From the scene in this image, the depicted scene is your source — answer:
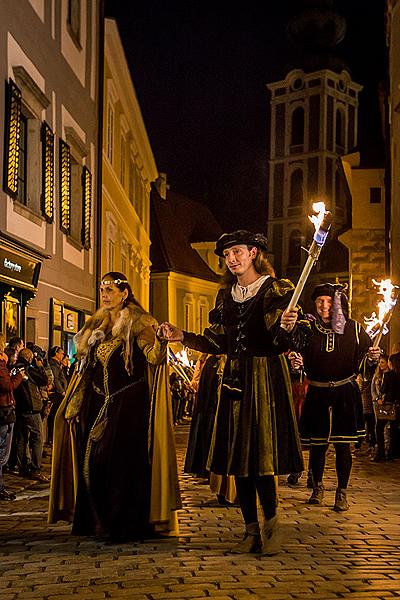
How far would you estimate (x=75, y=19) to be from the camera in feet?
63.5

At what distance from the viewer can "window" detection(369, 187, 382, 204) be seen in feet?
112

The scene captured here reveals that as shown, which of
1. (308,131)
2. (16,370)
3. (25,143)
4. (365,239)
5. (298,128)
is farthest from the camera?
(298,128)

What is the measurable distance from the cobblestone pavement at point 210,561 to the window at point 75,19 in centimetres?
1213

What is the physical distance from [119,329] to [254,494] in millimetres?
1623

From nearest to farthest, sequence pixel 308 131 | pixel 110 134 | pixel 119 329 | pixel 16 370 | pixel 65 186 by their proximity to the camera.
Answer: pixel 119 329
pixel 16 370
pixel 65 186
pixel 110 134
pixel 308 131

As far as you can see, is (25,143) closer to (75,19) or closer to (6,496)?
(75,19)

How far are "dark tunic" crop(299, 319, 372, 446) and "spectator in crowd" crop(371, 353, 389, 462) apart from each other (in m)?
4.80

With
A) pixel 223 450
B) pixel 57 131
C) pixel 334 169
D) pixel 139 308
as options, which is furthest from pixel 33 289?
pixel 334 169

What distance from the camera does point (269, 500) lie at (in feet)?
21.3

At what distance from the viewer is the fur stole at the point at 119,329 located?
7.30m

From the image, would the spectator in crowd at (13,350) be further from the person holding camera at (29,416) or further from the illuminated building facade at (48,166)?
the illuminated building facade at (48,166)

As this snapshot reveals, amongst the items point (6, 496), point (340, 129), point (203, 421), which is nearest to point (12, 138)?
point (6, 496)

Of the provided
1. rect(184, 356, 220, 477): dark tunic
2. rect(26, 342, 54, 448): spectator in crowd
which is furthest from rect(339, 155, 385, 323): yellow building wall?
rect(184, 356, 220, 477): dark tunic

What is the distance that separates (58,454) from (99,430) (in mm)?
460
